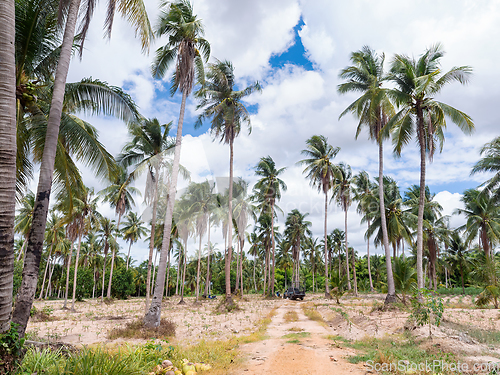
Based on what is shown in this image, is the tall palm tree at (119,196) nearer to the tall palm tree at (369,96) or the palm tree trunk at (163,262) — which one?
the palm tree trunk at (163,262)

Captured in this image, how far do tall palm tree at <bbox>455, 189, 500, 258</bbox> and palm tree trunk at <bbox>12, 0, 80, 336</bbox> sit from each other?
3459 cm

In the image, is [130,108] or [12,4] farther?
[130,108]

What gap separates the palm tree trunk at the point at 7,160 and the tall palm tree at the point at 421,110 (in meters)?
16.1

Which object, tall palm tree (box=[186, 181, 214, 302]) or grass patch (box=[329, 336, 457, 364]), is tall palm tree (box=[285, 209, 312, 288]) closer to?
tall palm tree (box=[186, 181, 214, 302])

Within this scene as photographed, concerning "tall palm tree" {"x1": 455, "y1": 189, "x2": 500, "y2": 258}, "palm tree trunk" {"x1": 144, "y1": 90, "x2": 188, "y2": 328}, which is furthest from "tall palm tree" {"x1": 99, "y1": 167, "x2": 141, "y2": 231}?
"tall palm tree" {"x1": 455, "y1": 189, "x2": 500, "y2": 258}

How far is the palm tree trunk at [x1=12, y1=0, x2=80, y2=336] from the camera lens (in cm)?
526

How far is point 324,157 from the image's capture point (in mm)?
31391

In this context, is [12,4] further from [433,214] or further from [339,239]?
[339,239]

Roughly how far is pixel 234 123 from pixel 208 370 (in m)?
18.0

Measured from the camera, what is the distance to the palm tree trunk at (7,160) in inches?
167

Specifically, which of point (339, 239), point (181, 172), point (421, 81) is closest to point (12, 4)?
point (181, 172)

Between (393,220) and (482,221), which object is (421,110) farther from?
(482,221)

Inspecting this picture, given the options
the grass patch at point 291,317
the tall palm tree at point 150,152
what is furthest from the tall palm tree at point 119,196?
the grass patch at point 291,317

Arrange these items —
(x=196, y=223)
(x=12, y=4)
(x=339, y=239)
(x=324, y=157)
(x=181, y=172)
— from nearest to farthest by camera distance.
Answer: (x=12, y=4)
(x=181, y=172)
(x=324, y=157)
(x=196, y=223)
(x=339, y=239)
